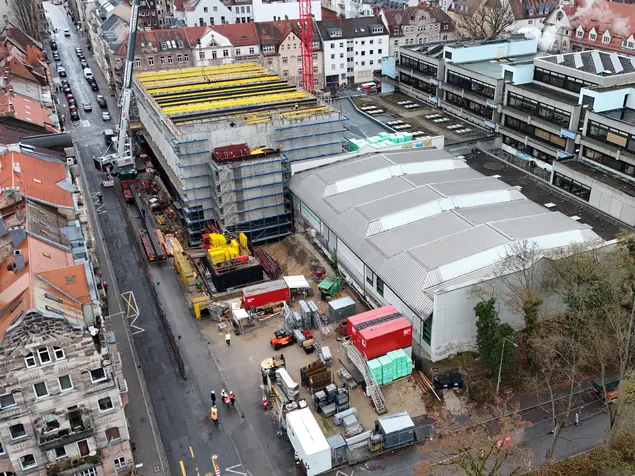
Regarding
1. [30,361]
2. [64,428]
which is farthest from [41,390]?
[64,428]

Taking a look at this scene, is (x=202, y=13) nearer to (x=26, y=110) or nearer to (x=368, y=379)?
(x=26, y=110)

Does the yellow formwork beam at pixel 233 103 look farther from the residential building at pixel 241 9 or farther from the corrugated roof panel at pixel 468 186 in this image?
the residential building at pixel 241 9

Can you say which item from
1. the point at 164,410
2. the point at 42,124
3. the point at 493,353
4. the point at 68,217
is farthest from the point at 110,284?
the point at 493,353

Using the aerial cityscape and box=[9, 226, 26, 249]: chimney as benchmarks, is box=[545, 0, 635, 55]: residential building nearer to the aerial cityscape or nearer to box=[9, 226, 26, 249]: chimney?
the aerial cityscape

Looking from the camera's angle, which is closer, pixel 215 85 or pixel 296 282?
pixel 296 282

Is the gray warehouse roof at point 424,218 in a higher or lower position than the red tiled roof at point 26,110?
lower

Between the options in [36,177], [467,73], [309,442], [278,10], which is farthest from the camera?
[278,10]

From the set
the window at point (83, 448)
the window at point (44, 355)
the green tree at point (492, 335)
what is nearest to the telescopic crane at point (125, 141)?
the window at point (83, 448)
